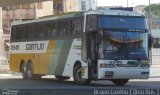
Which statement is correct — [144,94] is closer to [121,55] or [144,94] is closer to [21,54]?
[121,55]

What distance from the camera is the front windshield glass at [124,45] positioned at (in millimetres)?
23750

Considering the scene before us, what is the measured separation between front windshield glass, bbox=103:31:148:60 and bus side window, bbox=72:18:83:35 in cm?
153

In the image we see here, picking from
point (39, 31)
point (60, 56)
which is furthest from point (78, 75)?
point (39, 31)

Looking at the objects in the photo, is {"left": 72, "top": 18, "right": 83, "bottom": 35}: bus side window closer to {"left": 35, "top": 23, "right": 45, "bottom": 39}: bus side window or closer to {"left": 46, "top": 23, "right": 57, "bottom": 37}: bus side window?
{"left": 46, "top": 23, "right": 57, "bottom": 37}: bus side window

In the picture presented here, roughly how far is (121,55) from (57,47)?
4.19 m

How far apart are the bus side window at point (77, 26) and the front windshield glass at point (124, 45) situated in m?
1.53

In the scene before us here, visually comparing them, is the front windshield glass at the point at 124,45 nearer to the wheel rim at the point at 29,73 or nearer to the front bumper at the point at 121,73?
the front bumper at the point at 121,73

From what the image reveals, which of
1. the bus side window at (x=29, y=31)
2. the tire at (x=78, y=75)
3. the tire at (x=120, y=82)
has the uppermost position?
the bus side window at (x=29, y=31)

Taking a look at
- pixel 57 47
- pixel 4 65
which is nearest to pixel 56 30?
pixel 57 47

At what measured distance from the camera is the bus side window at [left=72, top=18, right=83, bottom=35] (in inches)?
976

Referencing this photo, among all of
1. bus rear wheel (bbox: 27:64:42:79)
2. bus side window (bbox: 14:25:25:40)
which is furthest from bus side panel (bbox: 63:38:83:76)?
bus side window (bbox: 14:25:25:40)

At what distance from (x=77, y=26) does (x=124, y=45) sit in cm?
253

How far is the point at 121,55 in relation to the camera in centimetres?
2398

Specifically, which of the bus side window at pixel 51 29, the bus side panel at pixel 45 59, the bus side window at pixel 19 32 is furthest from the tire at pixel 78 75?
the bus side window at pixel 19 32
